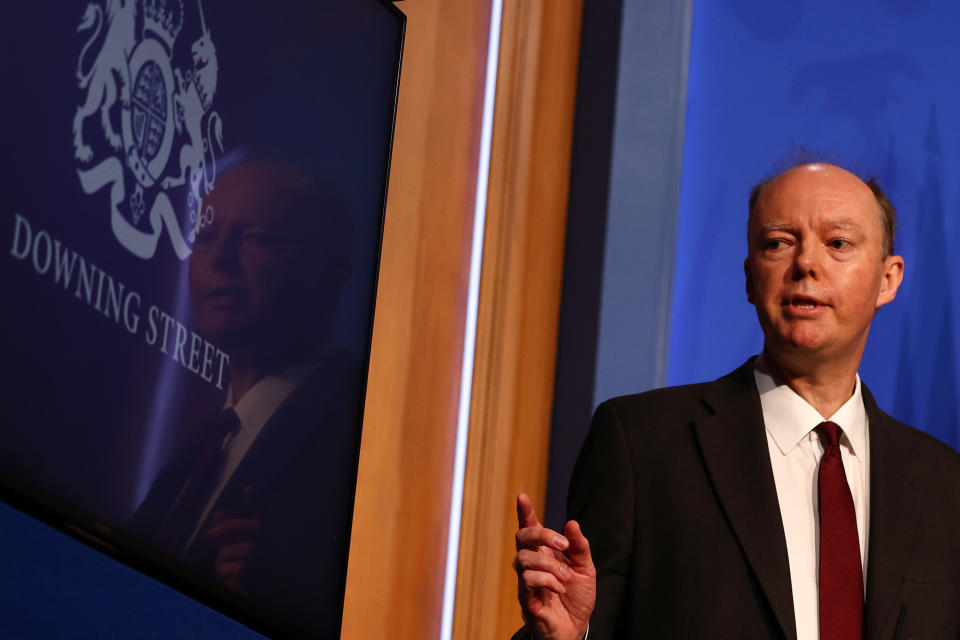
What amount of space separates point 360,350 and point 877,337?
148 cm

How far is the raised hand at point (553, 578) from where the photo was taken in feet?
5.35

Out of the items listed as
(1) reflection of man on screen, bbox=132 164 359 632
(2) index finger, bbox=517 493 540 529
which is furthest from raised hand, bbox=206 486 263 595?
(2) index finger, bbox=517 493 540 529

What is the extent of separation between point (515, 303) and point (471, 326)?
16 cm

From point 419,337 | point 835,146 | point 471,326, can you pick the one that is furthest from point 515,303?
point 835,146

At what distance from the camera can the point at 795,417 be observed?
6.79 feet

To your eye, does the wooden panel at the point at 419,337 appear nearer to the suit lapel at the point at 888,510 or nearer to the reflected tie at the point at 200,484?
the reflected tie at the point at 200,484

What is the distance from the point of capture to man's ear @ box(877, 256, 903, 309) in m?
2.28

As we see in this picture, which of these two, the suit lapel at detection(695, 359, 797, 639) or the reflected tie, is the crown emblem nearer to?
the reflected tie

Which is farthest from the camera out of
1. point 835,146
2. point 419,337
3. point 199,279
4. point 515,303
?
point 835,146

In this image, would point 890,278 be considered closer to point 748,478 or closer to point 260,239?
point 748,478

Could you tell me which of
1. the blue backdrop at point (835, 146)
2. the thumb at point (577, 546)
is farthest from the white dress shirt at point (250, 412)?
the blue backdrop at point (835, 146)

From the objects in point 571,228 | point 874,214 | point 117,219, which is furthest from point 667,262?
point 117,219

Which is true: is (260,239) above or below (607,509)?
above

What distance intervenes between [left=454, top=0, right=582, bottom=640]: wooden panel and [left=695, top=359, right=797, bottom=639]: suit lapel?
861 millimetres
